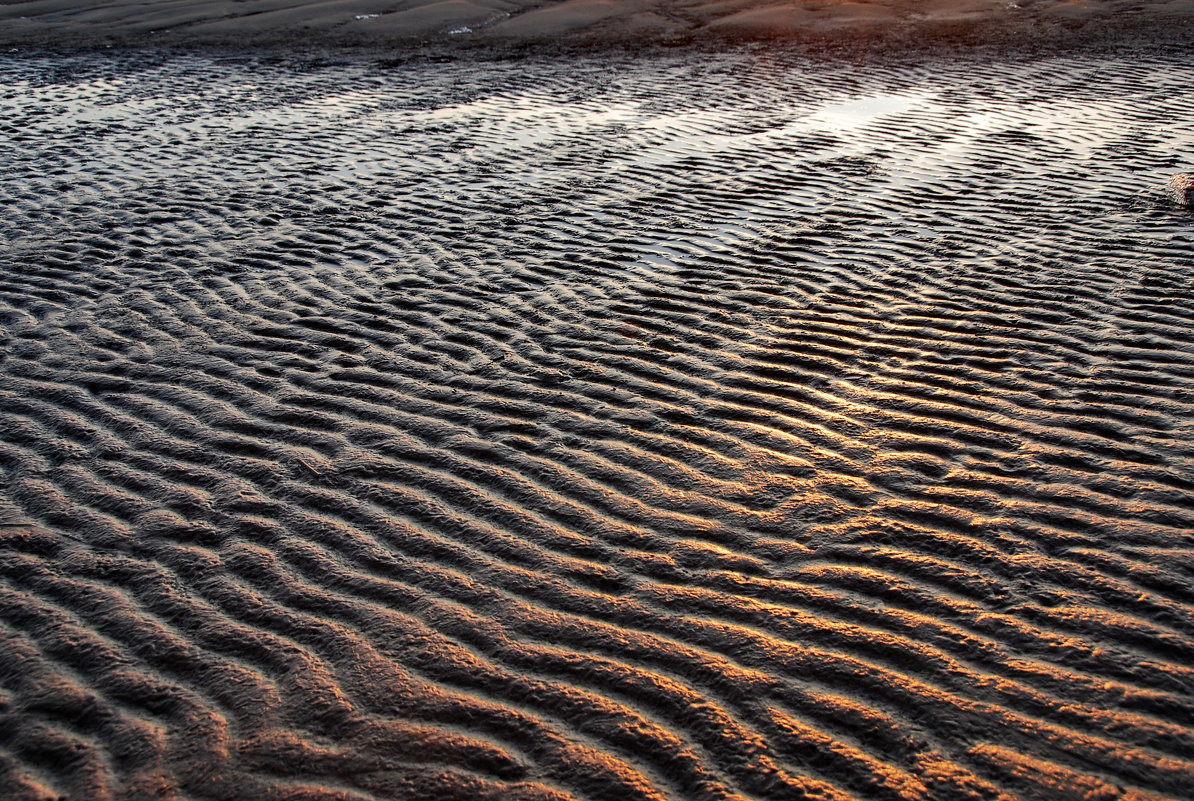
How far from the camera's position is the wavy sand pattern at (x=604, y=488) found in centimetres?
277

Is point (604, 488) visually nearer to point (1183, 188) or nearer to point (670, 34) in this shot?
point (1183, 188)

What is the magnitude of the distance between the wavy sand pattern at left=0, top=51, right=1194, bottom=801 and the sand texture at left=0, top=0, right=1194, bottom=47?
9.85 meters

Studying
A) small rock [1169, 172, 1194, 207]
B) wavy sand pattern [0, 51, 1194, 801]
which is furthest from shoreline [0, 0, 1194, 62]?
wavy sand pattern [0, 51, 1194, 801]

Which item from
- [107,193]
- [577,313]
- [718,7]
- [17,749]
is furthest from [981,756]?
[718,7]

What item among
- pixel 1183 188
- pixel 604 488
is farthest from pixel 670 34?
pixel 604 488

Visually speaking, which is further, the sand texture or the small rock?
the sand texture

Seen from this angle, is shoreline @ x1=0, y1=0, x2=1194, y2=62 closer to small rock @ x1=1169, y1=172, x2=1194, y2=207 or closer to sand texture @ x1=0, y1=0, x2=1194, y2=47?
sand texture @ x1=0, y1=0, x2=1194, y2=47

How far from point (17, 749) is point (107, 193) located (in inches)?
275

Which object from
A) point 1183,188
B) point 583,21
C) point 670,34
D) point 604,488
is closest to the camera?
point 604,488

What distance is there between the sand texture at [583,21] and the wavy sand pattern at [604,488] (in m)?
9.85

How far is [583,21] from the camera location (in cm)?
1917

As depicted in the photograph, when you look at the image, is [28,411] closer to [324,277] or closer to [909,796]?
[324,277]

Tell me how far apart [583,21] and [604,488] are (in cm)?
1722

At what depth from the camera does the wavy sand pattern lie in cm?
277
